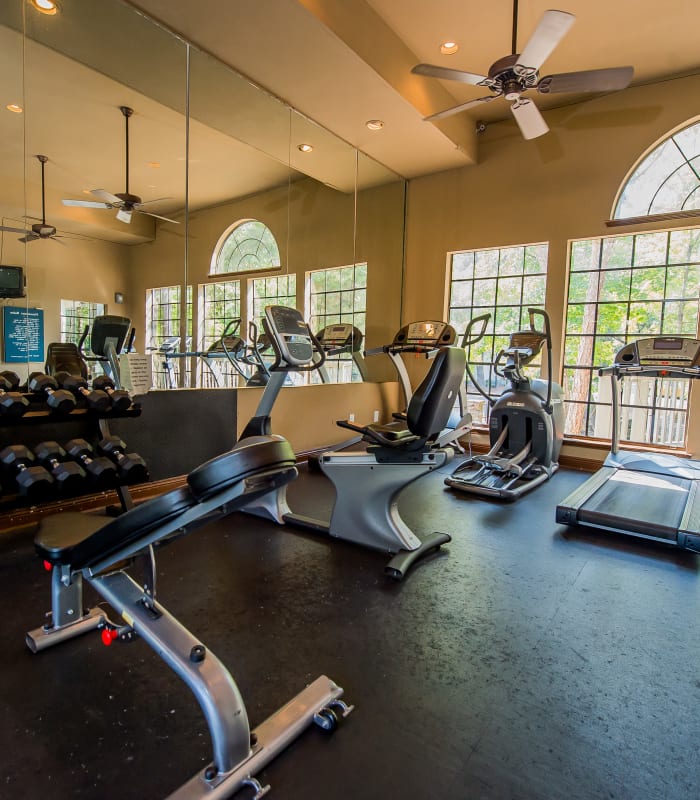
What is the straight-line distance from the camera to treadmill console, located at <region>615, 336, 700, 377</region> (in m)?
4.04

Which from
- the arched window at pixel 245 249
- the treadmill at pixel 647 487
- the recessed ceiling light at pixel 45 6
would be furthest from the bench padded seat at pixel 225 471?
the arched window at pixel 245 249

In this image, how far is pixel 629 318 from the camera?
5164 millimetres

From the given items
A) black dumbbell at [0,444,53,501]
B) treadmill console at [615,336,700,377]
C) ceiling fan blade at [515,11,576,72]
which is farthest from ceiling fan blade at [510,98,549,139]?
black dumbbell at [0,444,53,501]

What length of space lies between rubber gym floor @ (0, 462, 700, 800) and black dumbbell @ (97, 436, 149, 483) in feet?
1.81

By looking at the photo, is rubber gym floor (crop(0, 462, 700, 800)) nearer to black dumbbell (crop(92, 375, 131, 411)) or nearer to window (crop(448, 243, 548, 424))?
black dumbbell (crop(92, 375, 131, 411))

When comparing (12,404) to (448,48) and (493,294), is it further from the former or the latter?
(493,294)

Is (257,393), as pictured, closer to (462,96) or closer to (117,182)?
(117,182)

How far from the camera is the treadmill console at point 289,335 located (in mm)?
3023

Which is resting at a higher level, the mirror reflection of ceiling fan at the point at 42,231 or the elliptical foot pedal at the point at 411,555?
the mirror reflection of ceiling fan at the point at 42,231

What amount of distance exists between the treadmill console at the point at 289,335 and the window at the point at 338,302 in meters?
2.58

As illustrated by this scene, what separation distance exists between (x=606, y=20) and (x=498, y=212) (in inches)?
80.0

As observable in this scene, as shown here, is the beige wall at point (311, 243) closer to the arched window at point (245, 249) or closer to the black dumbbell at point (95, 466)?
the arched window at point (245, 249)

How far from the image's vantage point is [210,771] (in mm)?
1292

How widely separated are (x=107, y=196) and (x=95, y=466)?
2.60 meters
